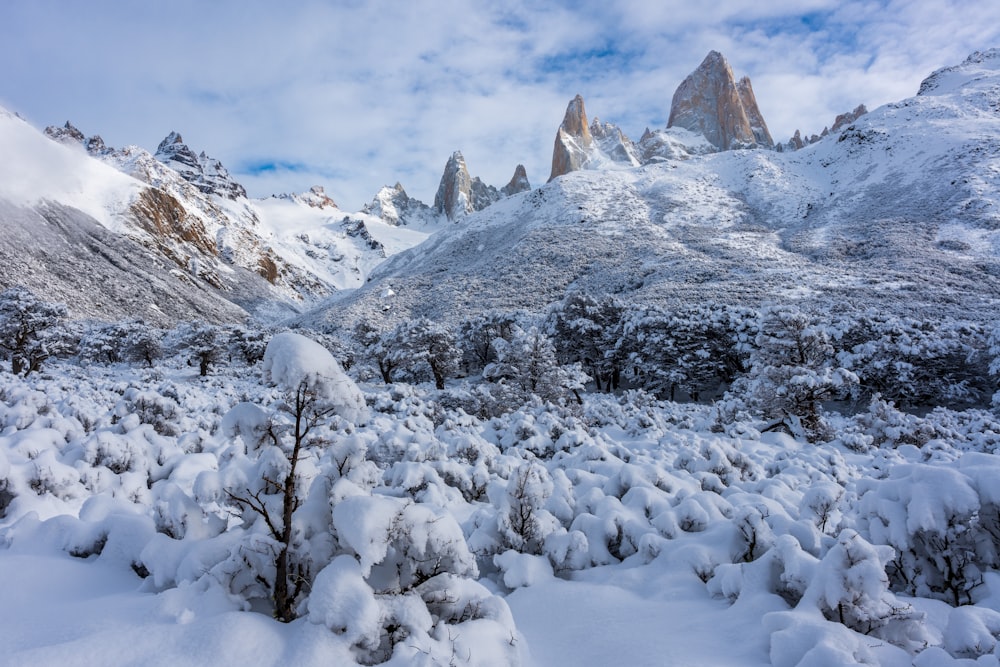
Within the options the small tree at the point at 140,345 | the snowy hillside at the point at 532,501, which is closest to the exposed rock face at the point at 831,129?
the snowy hillside at the point at 532,501

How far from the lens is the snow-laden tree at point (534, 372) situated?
20703 millimetres

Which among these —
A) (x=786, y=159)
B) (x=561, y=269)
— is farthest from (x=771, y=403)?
(x=786, y=159)

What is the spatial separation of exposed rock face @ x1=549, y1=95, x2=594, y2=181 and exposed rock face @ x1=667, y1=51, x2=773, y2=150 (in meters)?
31.9

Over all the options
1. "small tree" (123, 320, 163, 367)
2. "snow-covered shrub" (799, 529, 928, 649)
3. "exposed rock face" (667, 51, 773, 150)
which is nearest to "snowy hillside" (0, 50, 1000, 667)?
"snow-covered shrub" (799, 529, 928, 649)

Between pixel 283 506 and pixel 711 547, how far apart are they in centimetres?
400

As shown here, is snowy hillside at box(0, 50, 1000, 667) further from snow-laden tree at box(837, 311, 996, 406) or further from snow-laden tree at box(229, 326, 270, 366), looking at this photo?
snow-laden tree at box(229, 326, 270, 366)

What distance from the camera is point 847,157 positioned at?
80250 millimetres

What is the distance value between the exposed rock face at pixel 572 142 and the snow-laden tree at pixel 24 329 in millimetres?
135715

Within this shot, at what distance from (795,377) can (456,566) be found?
537 inches

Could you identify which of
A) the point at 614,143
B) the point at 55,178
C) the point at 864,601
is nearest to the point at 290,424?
the point at 864,601

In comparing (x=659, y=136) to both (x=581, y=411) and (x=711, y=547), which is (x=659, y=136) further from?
(x=711, y=547)

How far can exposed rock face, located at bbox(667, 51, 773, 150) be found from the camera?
153 meters

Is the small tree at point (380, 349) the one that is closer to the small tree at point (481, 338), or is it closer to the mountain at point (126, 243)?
the small tree at point (481, 338)

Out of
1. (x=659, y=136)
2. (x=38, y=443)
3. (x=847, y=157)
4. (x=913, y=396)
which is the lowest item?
(x=913, y=396)
